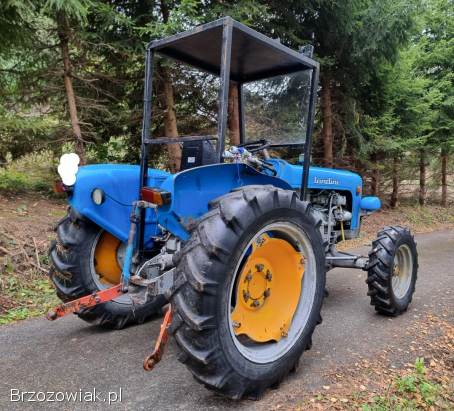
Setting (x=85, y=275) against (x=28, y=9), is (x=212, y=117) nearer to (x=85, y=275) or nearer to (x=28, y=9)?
(x=28, y=9)

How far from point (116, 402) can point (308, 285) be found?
1.48m

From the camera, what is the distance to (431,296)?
16.1 feet

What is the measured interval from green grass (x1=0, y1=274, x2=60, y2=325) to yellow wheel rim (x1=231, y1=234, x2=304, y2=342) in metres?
2.41

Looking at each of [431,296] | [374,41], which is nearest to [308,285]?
[431,296]

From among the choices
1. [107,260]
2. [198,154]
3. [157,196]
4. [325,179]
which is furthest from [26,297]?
[325,179]

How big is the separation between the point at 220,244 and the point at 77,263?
161 centimetres

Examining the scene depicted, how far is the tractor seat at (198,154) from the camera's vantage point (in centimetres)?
333

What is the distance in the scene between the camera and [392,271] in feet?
13.2

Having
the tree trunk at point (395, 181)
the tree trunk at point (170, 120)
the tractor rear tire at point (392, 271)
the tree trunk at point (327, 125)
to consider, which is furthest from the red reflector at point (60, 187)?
the tree trunk at point (395, 181)

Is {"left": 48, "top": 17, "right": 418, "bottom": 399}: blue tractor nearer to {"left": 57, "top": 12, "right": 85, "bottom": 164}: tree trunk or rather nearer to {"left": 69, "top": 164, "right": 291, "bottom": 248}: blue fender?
{"left": 69, "top": 164, "right": 291, "bottom": 248}: blue fender

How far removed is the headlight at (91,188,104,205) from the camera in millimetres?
3203
